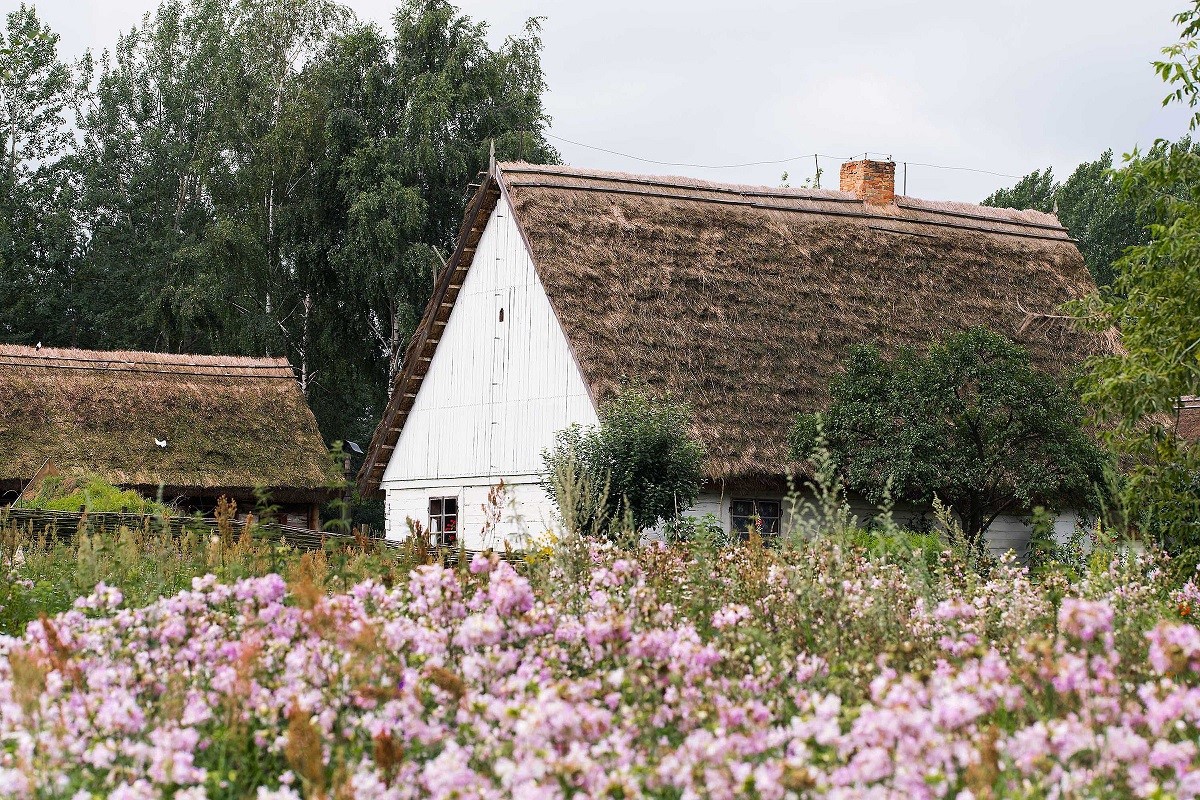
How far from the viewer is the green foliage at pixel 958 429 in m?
18.1

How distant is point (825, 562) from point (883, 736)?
2564mm

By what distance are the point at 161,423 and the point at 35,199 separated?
14298 millimetres

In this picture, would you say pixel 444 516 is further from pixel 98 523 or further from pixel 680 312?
pixel 98 523

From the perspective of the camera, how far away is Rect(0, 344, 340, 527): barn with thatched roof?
25547mm

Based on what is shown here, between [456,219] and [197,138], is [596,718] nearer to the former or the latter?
[456,219]

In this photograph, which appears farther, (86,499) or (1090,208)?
(1090,208)

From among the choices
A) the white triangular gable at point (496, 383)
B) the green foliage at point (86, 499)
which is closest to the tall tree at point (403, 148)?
the white triangular gable at point (496, 383)

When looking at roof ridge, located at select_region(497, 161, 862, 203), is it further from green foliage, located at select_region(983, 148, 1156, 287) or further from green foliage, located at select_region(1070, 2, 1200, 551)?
green foliage, located at select_region(983, 148, 1156, 287)

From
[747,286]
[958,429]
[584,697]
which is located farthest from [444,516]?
[584,697]

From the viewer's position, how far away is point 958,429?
1852 cm

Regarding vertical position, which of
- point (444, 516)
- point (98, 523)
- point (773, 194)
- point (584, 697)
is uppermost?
point (773, 194)

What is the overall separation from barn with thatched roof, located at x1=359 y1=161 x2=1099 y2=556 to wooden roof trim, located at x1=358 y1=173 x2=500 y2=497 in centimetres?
4

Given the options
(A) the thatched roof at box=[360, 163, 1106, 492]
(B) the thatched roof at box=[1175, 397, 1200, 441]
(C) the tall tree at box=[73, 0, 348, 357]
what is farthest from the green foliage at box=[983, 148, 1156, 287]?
(C) the tall tree at box=[73, 0, 348, 357]

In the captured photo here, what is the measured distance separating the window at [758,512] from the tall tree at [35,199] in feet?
76.8
